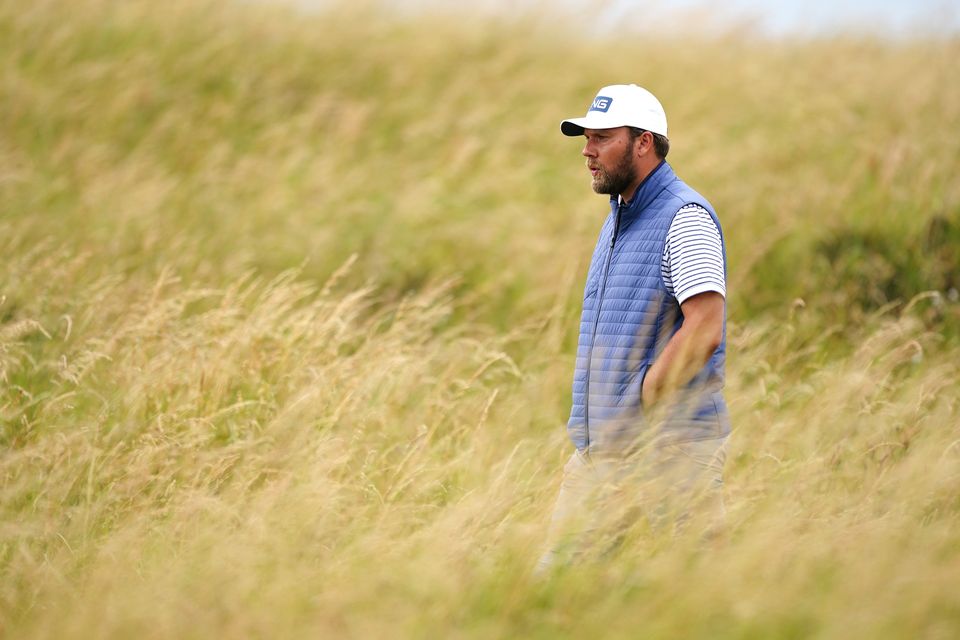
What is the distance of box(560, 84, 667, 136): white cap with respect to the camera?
167 inches

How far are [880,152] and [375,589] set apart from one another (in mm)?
8311

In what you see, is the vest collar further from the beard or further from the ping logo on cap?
the ping logo on cap

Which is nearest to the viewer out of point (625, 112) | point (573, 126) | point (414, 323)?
point (625, 112)

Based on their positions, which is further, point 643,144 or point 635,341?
point 643,144

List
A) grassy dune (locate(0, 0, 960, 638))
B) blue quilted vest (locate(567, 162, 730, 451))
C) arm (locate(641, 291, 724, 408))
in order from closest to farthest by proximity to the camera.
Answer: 1. grassy dune (locate(0, 0, 960, 638))
2. arm (locate(641, 291, 724, 408))
3. blue quilted vest (locate(567, 162, 730, 451))

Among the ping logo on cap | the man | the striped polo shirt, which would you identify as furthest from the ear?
the striped polo shirt

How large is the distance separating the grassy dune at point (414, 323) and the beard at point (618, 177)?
1.33 metres

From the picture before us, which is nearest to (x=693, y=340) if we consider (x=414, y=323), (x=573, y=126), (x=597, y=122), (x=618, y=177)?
(x=618, y=177)

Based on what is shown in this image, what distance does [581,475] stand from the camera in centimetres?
428

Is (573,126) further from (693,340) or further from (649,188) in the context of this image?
(693,340)

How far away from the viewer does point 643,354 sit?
4078 millimetres

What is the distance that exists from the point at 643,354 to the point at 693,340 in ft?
0.82

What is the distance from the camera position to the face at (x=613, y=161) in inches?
167

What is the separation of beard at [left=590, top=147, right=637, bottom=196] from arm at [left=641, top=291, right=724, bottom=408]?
24.9 inches
